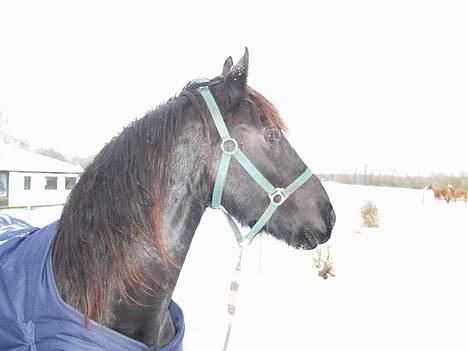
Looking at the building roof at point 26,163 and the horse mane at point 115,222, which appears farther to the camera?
the building roof at point 26,163

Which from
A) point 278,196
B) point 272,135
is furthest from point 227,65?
point 278,196

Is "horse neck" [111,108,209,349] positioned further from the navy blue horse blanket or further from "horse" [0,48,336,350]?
the navy blue horse blanket

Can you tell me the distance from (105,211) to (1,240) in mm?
806

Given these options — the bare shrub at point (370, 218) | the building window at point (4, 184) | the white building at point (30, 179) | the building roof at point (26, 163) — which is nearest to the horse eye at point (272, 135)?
the bare shrub at point (370, 218)

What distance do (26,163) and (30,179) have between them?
122cm

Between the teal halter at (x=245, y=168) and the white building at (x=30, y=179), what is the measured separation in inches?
843

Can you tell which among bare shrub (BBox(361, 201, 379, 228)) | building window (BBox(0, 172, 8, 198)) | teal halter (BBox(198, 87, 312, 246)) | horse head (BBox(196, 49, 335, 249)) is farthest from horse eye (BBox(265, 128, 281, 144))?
building window (BBox(0, 172, 8, 198))

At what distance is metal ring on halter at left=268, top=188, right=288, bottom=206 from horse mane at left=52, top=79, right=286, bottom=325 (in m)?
0.44

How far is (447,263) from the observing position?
8062mm

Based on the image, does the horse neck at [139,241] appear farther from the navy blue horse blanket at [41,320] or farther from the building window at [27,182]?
the building window at [27,182]

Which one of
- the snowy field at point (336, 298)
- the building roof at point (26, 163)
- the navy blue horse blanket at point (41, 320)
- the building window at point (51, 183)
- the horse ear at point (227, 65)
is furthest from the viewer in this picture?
the building window at point (51, 183)

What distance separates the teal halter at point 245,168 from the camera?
5.23 feet

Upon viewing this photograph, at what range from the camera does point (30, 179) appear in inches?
846

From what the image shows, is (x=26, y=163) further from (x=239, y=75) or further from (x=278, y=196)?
(x=278, y=196)
